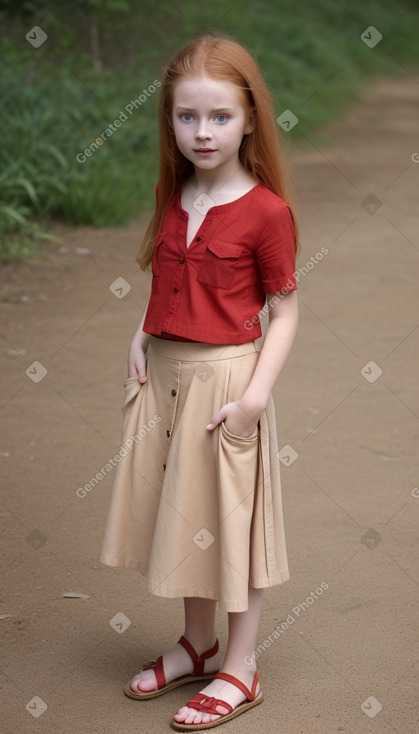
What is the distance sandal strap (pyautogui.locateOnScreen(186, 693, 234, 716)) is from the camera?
8.68 ft

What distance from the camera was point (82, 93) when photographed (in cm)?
977

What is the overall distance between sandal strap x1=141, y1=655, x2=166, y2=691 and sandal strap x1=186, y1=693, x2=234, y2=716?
13 cm

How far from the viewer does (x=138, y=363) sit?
2.68 meters

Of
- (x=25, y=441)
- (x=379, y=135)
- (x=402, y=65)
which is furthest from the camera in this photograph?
(x=402, y=65)

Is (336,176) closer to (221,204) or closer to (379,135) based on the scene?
(379,135)

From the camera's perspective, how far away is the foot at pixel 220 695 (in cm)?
263

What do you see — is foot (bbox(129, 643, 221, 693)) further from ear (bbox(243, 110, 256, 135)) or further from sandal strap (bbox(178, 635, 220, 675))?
ear (bbox(243, 110, 256, 135))

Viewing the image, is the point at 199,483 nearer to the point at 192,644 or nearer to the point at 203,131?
the point at 192,644

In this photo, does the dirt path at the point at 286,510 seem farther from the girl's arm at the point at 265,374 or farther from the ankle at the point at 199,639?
the girl's arm at the point at 265,374

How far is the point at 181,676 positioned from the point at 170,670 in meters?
0.05

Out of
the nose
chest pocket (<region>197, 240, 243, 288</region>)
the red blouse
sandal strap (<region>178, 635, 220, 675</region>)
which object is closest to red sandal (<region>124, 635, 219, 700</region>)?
sandal strap (<region>178, 635, 220, 675</region>)

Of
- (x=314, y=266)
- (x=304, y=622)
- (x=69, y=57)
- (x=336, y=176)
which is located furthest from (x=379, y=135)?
(x=304, y=622)

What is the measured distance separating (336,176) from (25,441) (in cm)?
688

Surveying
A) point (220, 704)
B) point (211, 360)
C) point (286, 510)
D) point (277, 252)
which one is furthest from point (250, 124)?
point (286, 510)
